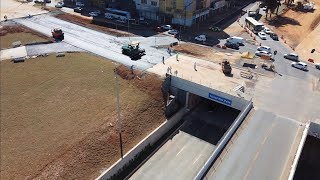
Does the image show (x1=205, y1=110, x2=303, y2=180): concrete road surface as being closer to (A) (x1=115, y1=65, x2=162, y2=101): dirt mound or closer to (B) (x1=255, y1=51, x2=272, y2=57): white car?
(A) (x1=115, y1=65, x2=162, y2=101): dirt mound

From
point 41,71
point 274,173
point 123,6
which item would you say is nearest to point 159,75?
point 41,71

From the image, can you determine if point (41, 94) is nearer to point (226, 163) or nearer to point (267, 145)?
point (226, 163)

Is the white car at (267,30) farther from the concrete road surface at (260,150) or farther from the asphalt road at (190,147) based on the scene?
the concrete road surface at (260,150)

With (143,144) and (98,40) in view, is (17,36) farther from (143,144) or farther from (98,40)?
(143,144)

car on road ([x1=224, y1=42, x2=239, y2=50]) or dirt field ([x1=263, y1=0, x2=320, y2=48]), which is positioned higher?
dirt field ([x1=263, y1=0, x2=320, y2=48])

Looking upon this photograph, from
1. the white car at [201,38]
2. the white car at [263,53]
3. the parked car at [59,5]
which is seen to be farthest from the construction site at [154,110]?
Result: the parked car at [59,5]

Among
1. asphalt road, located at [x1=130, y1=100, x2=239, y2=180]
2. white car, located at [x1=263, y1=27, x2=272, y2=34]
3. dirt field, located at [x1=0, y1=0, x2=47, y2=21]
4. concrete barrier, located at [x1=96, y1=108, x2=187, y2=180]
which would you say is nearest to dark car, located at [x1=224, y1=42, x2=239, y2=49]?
white car, located at [x1=263, y1=27, x2=272, y2=34]
